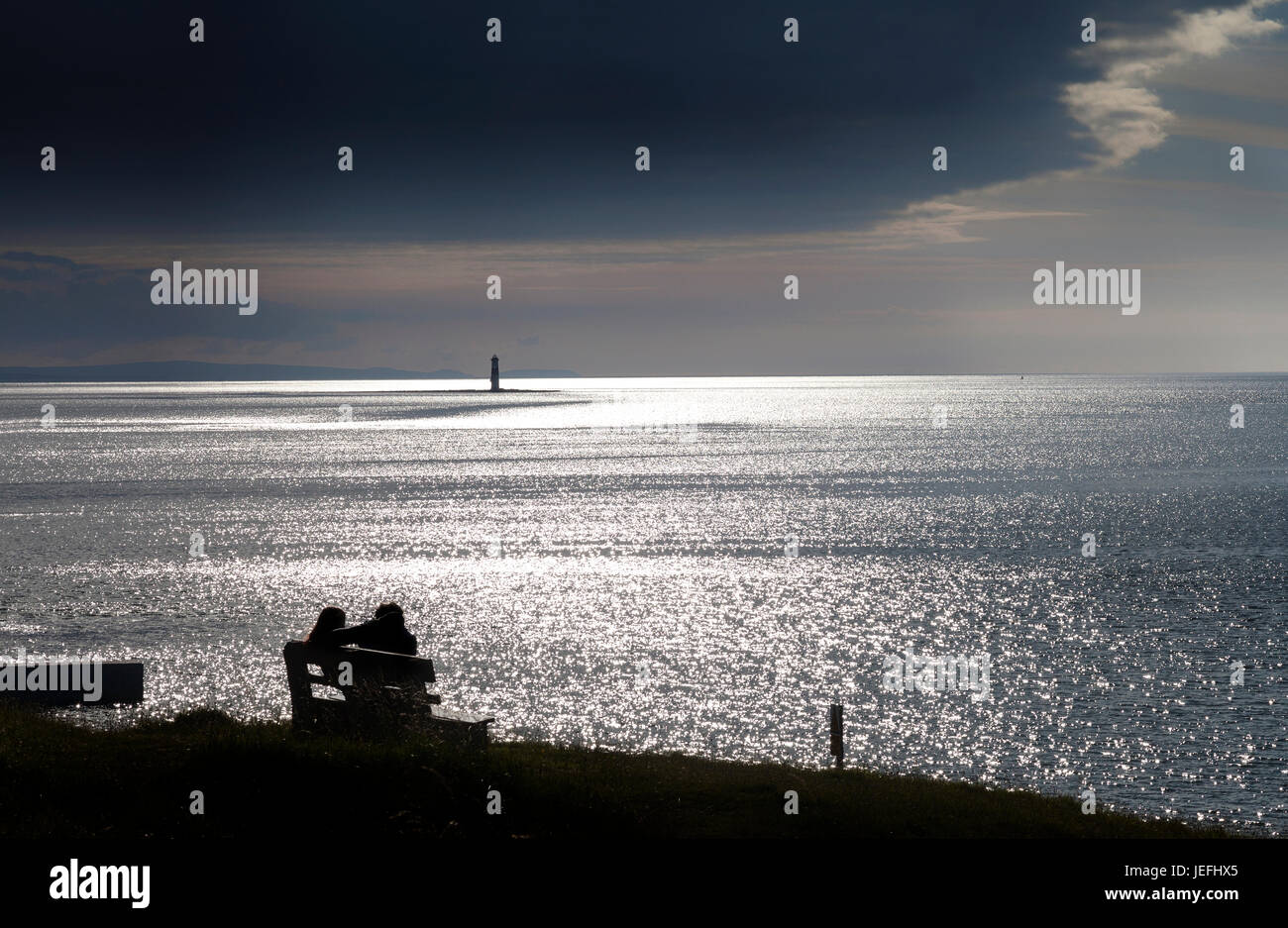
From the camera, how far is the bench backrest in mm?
15453

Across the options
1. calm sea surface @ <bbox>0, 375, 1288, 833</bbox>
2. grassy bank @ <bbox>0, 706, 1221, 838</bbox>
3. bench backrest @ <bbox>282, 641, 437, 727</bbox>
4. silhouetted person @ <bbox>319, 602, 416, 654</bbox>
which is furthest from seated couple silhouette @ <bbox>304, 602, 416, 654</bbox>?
calm sea surface @ <bbox>0, 375, 1288, 833</bbox>

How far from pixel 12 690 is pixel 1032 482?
11441cm

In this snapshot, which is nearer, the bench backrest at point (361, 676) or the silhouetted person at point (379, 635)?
the bench backrest at point (361, 676)

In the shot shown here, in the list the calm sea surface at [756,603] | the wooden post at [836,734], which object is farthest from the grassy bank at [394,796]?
the calm sea surface at [756,603]

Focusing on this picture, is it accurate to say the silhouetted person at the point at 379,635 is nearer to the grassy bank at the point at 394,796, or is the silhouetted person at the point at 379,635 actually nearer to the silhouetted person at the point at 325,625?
the silhouetted person at the point at 325,625

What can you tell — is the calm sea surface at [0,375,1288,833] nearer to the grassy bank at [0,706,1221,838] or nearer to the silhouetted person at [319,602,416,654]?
the grassy bank at [0,706,1221,838]

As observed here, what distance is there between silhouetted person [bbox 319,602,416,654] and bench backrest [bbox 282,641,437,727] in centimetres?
13

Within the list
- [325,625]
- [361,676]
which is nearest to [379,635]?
[361,676]

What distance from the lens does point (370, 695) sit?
15602mm

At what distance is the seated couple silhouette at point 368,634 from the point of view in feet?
51.0

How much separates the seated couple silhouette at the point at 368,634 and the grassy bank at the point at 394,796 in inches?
53.3

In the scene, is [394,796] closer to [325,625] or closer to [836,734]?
[325,625]
